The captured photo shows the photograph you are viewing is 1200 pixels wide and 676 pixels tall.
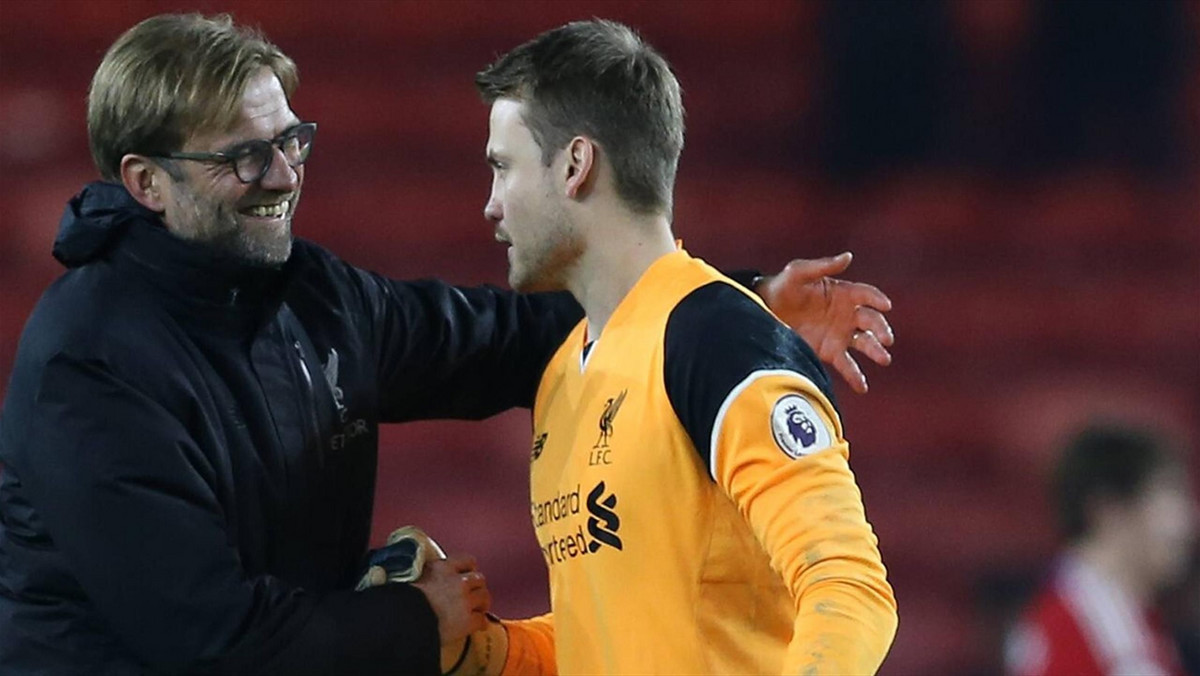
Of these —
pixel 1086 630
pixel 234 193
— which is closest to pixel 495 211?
pixel 234 193

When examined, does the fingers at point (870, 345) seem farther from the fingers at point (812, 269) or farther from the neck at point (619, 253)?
the neck at point (619, 253)

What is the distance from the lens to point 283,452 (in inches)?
85.6

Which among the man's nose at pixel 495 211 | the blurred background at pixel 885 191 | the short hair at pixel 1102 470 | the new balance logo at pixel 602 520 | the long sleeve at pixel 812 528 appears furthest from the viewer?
the blurred background at pixel 885 191

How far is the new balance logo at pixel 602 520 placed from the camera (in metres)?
2.01

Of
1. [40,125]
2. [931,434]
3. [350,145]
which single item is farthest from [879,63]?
[40,125]

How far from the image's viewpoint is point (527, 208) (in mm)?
2115

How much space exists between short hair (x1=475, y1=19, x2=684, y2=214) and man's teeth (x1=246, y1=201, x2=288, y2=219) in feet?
0.87

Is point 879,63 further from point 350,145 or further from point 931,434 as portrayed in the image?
point 350,145

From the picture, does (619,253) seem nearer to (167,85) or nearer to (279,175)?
(279,175)

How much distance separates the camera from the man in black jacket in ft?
6.72

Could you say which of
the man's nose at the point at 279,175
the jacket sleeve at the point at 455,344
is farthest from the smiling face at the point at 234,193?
the jacket sleeve at the point at 455,344

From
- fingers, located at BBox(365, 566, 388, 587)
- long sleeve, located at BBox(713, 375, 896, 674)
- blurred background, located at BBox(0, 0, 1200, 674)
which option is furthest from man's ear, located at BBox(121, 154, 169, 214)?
blurred background, located at BBox(0, 0, 1200, 674)

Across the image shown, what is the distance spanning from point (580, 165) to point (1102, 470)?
1595 millimetres

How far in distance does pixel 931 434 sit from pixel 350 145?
1.70 metres
